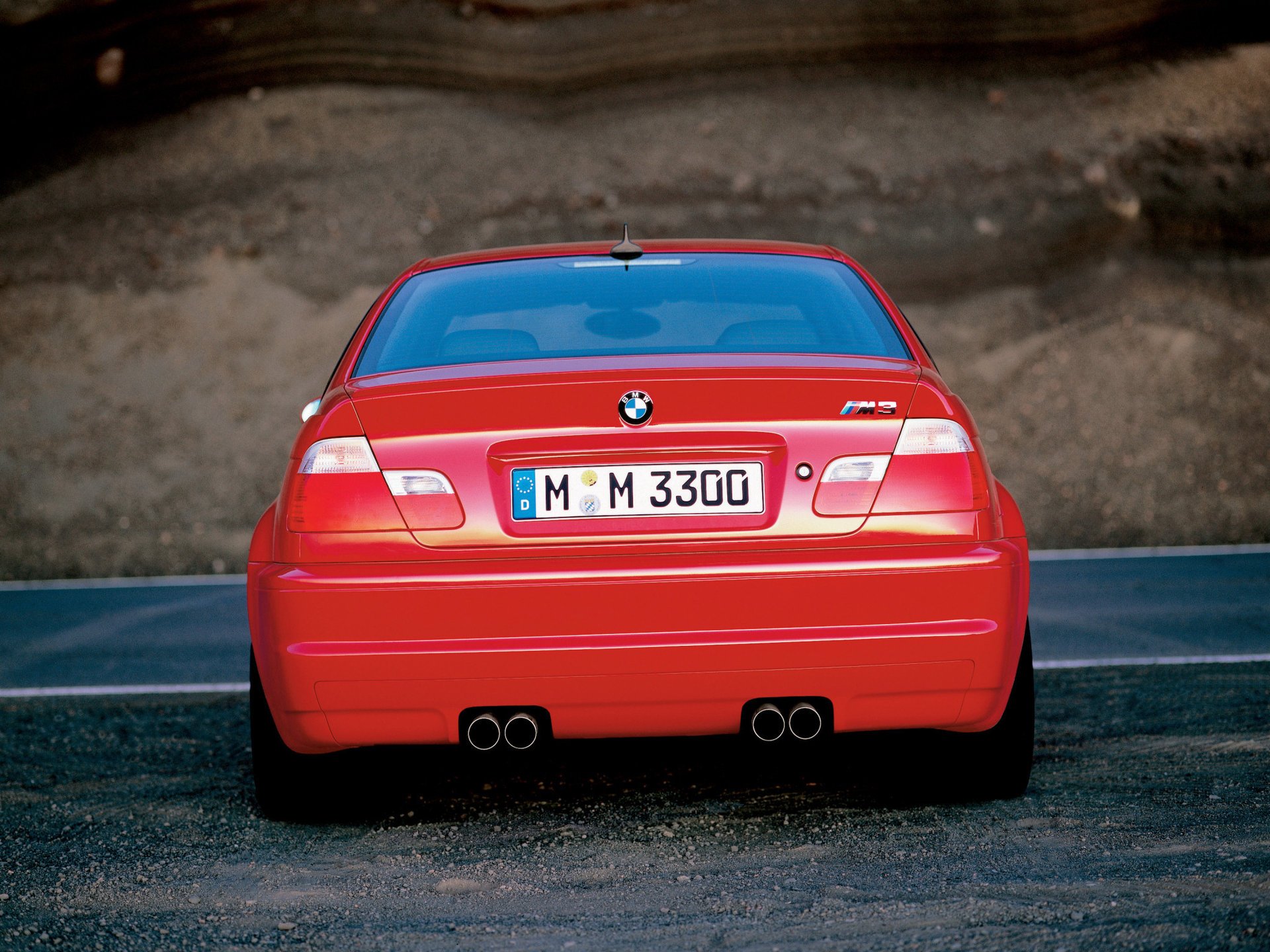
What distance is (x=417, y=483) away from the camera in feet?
10.5

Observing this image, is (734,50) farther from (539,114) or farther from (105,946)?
(105,946)

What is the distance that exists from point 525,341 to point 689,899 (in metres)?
1.53

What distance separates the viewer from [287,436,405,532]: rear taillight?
322 centimetres

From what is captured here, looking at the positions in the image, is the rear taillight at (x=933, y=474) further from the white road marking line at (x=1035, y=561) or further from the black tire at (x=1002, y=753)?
the white road marking line at (x=1035, y=561)

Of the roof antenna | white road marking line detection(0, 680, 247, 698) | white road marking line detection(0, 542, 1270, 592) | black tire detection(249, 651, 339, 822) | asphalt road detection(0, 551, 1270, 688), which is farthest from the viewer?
white road marking line detection(0, 542, 1270, 592)

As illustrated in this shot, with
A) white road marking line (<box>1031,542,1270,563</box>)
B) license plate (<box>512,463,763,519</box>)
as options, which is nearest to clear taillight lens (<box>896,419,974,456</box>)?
license plate (<box>512,463,763,519</box>)

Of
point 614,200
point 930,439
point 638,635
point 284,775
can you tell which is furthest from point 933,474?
point 614,200

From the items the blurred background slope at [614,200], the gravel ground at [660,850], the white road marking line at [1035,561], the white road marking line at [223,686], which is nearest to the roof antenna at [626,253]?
the gravel ground at [660,850]

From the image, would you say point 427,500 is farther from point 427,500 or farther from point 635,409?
point 635,409

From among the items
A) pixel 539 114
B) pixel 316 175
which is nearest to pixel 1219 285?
pixel 539 114

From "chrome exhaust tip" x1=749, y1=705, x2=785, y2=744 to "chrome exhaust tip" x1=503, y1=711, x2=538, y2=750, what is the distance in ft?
1.65

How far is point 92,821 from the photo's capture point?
385cm

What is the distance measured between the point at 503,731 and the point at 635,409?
0.81 meters

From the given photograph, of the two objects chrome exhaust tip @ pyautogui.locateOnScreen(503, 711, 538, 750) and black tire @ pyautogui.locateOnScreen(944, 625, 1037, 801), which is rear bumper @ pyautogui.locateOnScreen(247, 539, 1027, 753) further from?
black tire @ pyautogui.locateOnScreen(944, 625, 1037, 801)
